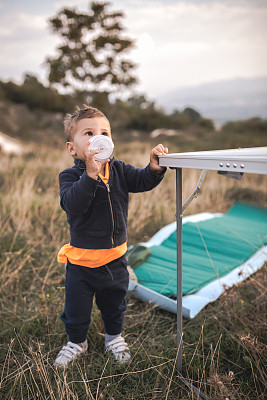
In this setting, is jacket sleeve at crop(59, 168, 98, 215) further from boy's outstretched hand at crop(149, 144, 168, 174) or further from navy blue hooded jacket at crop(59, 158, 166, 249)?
boy's outstretched hand at crop(149, 144, 168, 174)

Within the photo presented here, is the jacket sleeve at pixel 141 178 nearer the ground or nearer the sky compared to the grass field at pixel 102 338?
nearer the sky

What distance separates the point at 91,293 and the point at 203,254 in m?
1.73

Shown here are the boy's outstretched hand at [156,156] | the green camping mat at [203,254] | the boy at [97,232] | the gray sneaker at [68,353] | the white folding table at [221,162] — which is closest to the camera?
the white folding table at [221,162]

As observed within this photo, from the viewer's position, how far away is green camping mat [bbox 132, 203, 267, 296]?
103 inches

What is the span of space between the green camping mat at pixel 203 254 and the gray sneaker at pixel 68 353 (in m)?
0.82

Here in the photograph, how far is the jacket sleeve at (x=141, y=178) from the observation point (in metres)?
1.62

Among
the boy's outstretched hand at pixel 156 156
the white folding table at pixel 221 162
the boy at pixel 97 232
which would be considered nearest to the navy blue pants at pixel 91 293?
the boy at pixel 97 232

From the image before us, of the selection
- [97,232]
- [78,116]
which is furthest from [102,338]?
[78,116]

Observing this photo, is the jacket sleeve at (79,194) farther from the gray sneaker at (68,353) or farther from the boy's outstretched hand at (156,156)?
the gray sneaker at (68,353)

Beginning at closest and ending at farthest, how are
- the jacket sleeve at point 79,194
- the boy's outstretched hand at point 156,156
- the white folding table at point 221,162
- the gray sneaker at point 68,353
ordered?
the white folding table at point 221,162
the jacket sleeve at point 79,194
the boy's outstretched hand at point 156,156
the gray sneaker at point 68,353

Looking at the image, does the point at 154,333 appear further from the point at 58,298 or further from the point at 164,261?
the point at 164,261

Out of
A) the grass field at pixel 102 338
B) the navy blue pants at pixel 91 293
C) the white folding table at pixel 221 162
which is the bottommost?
the grass field at pixel 102 338

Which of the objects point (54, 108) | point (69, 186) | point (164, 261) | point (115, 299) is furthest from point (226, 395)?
point (54, 108)

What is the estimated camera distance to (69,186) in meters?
1.57
